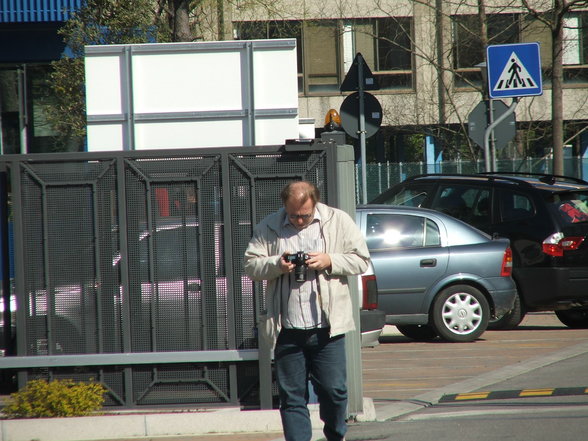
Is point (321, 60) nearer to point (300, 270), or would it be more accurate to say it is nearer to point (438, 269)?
point (438, 269)

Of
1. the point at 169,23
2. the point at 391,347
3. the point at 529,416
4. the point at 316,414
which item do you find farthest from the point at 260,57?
the point at 169,23

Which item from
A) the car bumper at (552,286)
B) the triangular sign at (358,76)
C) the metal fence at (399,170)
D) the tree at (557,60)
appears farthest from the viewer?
the metal fence at (399,170)

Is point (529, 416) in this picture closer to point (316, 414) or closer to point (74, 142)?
point (316, 414)

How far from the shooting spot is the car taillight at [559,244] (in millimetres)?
11695

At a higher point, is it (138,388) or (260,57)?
(260,57)

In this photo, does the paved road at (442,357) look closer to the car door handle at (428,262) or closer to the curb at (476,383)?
the curb at (476,383)

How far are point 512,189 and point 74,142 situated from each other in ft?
27.2

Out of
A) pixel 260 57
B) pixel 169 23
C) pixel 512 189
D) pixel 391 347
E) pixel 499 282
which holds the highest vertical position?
pixel 169 23

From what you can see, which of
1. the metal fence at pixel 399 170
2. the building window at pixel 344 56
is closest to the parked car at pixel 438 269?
the metal fence at pixel 399 170

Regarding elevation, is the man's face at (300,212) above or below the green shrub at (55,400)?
above

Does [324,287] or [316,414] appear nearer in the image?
[324,287]

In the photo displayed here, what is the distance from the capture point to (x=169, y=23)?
17.2 meters

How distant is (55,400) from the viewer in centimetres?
673

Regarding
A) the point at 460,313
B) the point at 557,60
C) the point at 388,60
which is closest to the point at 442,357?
the point at 460,313
